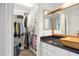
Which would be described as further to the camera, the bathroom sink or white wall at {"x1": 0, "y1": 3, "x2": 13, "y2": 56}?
white wall at {"x1": 0, "y1": 3, "x2": 13, "y2": 56}

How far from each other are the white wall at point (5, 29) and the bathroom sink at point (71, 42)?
2.38 ft

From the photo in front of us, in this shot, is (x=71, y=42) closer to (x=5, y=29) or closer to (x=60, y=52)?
(x=60, y=52)

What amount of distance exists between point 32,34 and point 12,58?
429mm

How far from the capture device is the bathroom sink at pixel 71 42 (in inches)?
55.6

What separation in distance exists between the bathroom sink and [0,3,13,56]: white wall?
0.73 m

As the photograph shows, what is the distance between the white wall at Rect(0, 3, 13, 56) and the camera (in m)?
1.61

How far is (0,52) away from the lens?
1.60 m

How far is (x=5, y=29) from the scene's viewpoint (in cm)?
162

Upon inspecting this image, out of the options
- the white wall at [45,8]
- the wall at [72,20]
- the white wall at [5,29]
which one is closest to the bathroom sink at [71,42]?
the wall at [72,20]

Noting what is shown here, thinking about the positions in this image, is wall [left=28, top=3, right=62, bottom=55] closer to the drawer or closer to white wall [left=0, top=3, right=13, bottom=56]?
the drawer

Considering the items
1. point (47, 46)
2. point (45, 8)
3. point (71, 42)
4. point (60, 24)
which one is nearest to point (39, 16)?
point (45, 8)

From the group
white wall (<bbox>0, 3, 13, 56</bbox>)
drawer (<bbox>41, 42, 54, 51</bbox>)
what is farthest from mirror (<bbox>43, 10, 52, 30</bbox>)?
white wall (<bbox>0, 3, 13, 56</bbox>)

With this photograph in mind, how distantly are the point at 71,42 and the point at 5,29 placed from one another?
0.92m

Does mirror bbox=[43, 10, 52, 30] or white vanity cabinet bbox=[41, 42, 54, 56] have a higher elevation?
mirror bbox=[43, 10, 52, 30]
